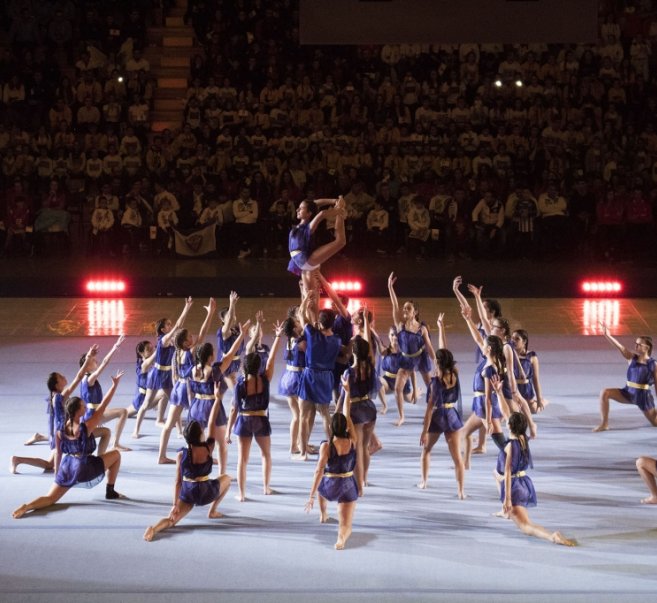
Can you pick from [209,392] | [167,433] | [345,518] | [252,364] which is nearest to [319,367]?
[209,392]

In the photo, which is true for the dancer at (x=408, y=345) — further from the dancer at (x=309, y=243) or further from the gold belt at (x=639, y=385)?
the gold belt at (x=639, y=385)

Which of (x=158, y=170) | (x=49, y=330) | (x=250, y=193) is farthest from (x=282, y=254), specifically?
(x=49, y=330)

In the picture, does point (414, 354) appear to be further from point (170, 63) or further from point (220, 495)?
point (170, 63)

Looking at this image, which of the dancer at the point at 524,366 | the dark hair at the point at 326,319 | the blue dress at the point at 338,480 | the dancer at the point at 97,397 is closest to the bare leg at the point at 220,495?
the blue dress at the point at 338,480

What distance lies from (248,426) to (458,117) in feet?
42.4

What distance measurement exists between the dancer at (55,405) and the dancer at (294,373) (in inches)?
68.4

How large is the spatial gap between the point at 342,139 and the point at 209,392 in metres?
11.7

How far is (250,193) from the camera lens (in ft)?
66.3

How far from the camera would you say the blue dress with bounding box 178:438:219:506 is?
8.52m

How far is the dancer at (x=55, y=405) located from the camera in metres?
9.45

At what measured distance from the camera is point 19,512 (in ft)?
29.2

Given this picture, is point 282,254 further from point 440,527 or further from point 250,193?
point 440,527

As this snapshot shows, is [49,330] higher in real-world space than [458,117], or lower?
lower

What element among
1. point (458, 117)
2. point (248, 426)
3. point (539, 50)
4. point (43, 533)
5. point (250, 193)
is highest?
point (539, 50)
